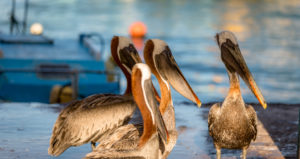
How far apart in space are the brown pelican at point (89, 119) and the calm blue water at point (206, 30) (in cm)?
942

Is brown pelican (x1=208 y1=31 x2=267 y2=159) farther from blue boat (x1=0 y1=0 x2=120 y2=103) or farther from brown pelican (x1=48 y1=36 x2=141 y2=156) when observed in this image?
blue boat (x1=0 y1=0 x2=120 y2=103)

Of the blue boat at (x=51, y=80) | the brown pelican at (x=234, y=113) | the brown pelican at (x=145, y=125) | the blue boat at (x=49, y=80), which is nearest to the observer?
the brown pelican at (x=145, y=125)

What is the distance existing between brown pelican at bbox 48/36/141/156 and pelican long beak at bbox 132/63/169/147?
1132 millimetres

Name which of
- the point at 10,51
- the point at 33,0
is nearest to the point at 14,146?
the point at 10,51

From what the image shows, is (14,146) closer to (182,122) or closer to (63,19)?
(182,122)

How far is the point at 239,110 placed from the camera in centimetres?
527

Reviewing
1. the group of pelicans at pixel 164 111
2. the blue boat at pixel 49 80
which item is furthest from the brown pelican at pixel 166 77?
the blue boat at pixel 49 80

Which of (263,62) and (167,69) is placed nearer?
(167,69)

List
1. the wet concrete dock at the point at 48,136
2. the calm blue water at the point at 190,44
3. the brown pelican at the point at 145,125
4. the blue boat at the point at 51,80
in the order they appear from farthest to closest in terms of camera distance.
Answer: the blue boat at the point at 51,80
the calm blue water at the point at 190,44
the wet concrete dock at the point at 48,136
the brown pelican at the point at 145,125

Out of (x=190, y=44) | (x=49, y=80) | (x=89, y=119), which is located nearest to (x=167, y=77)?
(x=89, y=119)

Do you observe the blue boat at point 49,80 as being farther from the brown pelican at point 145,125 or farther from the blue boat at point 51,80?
the brown pelican at point 145,125

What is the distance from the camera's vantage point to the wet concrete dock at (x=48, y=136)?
6.07 meters

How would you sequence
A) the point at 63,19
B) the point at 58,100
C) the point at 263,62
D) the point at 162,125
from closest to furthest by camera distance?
the point at 162,125, the point at 58,100, the point at 263,62, the point at 63,19

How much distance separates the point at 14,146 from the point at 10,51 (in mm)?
10658
